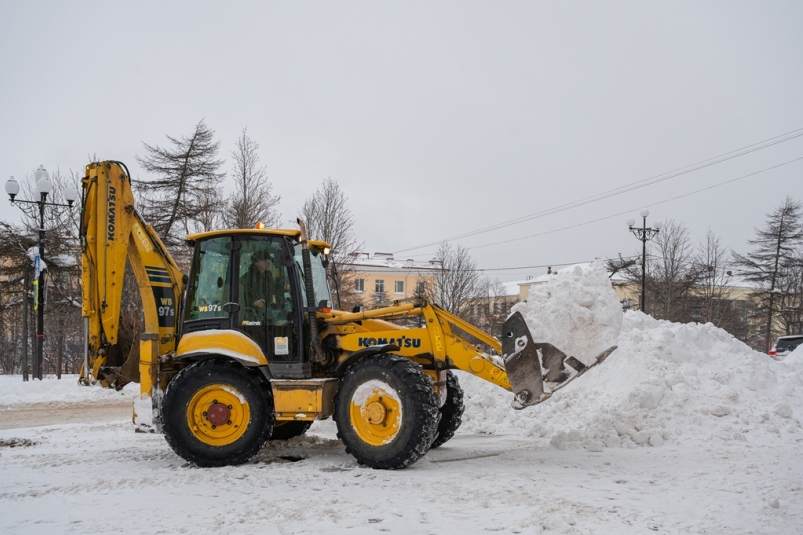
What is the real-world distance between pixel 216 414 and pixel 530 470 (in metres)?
3.48

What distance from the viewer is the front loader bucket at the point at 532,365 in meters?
7.37

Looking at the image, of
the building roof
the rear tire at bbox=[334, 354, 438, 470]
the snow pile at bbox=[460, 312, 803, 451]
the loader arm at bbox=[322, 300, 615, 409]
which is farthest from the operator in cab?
the building roof

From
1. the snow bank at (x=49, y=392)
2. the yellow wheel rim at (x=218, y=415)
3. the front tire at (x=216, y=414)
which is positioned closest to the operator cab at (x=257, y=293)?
the front tire at (x=216, y=414)

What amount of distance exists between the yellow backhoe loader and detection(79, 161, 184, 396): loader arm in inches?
0.6

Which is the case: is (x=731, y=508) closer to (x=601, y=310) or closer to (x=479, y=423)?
(x=601, y=310)

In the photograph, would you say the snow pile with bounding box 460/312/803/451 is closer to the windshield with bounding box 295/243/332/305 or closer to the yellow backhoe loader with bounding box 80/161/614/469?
the yellow backhoe loader with bounding box 80/161/614/469

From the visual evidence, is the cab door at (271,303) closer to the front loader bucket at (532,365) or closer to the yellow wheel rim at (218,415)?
the yellow wheel rim at (218,415)

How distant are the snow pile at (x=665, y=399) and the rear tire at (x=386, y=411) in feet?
7.66

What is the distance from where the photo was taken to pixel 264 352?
7.84 meters

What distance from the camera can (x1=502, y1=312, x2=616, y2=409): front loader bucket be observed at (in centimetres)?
737

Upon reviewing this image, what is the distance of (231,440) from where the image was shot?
7672 millimetres

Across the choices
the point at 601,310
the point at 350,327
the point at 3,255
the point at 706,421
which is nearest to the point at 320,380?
the point at 350,327

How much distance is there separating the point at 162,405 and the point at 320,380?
5.84 ft

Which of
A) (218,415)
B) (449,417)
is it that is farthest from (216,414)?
(449,417)
